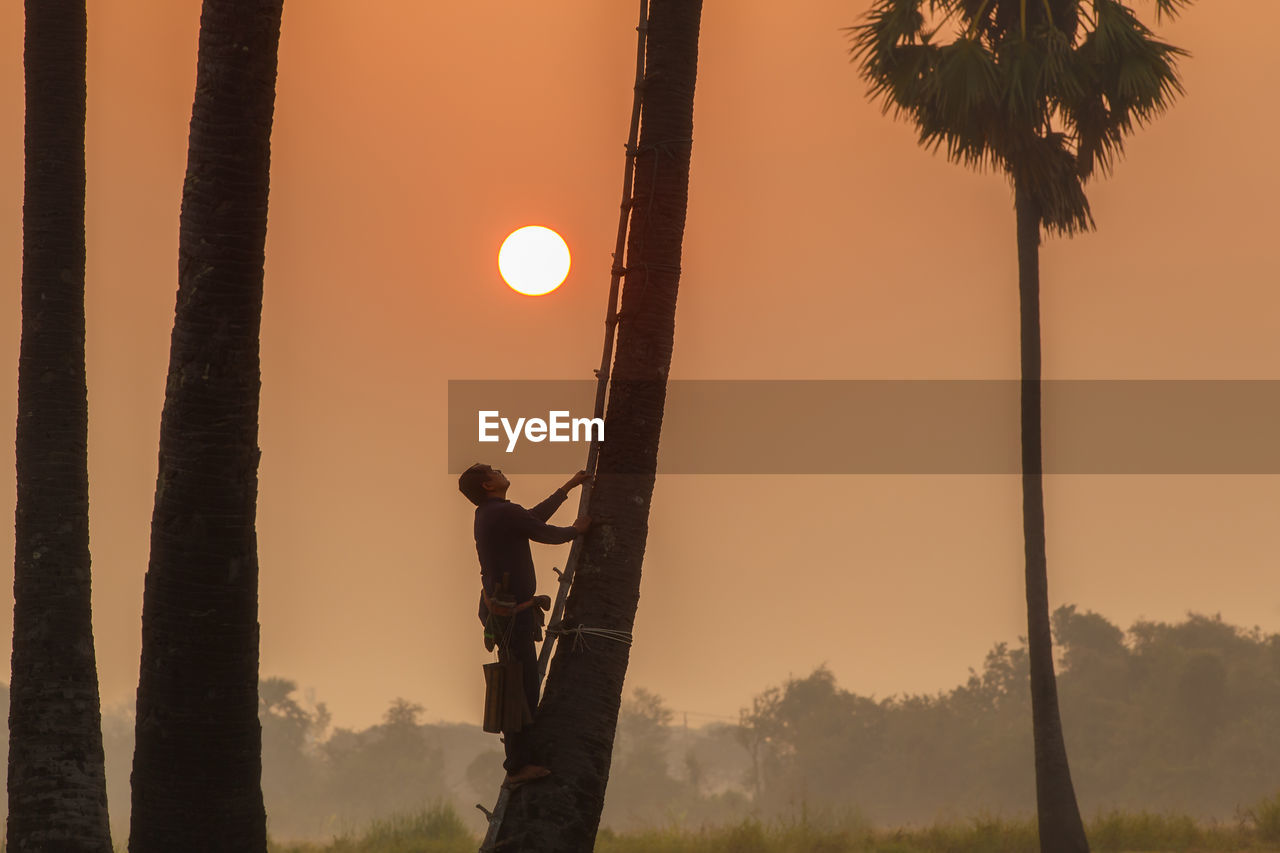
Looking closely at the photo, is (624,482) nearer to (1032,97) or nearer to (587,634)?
(587,634)

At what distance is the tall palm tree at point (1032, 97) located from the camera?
1880 centimetres

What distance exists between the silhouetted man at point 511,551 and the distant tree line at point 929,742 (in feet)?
129

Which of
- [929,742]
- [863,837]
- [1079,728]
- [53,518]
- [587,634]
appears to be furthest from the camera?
[929,742]

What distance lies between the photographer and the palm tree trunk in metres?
18.0

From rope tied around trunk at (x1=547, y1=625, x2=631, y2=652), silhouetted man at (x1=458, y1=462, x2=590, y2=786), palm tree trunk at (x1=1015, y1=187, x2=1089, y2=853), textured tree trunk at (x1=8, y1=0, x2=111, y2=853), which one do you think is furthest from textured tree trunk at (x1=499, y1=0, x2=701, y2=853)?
palm tree trunk at (x1=1015, y1=187, x2=1089, y2=853)

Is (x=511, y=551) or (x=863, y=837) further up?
(x=511, y=551)

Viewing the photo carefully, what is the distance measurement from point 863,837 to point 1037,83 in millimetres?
11025

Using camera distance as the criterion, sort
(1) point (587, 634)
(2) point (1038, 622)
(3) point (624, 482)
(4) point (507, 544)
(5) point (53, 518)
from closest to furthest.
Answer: (1) point (587, 634) → (3) point (624, 482) → (4) point (507, 544) → (5) point (53, 518) → (2) point (1038, 622)

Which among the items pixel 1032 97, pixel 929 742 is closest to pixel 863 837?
pixel 1032 97

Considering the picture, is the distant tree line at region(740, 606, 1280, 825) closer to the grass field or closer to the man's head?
the grass field

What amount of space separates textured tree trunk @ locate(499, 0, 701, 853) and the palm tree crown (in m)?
11.2

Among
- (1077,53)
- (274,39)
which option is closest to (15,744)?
(274,39)

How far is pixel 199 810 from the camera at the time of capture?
22.6ft

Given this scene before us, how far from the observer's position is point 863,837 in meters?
18.4
